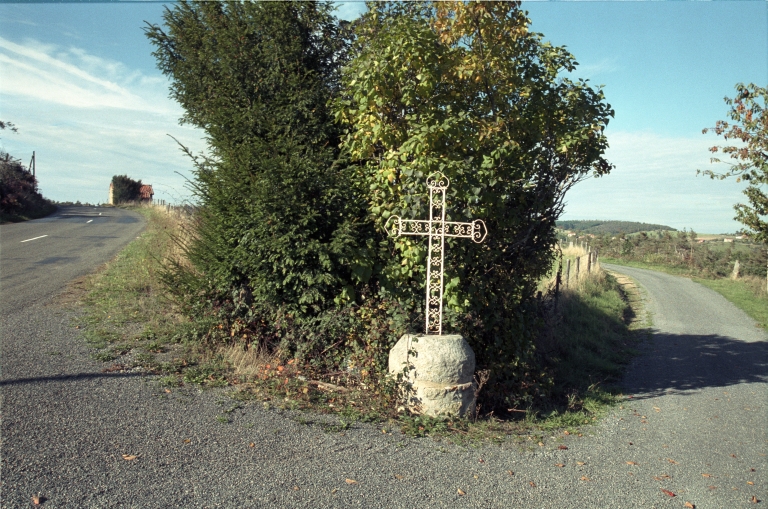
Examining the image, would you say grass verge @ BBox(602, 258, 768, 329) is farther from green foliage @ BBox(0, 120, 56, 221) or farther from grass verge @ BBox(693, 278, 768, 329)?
green foliage @ BBox(0, 120, 56, 221)

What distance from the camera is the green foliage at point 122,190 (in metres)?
58.7

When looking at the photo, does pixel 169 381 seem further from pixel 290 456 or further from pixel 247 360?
pixel 290 456

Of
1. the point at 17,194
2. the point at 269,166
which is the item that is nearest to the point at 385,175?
the point at 269,166

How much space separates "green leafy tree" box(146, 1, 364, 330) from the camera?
6270mm

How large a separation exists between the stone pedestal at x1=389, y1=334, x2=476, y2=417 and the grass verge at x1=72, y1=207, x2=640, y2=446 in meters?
0.14

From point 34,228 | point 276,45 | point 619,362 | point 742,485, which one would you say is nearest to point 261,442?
point 742,485

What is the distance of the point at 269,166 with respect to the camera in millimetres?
6277

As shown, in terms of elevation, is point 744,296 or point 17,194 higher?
point 17,194

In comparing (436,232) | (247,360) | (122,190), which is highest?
(122,190)

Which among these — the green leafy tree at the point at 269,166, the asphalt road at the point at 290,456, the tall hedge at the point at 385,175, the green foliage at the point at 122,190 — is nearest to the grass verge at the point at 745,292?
the asphalt road at the point at 290,456

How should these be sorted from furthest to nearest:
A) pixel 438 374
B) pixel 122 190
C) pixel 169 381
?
pixel 122 190, pixel 169 381, pixel 438 374

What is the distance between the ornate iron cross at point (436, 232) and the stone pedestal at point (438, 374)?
30 cm

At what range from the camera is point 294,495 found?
12.5 feet

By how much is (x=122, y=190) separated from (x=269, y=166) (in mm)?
59530
